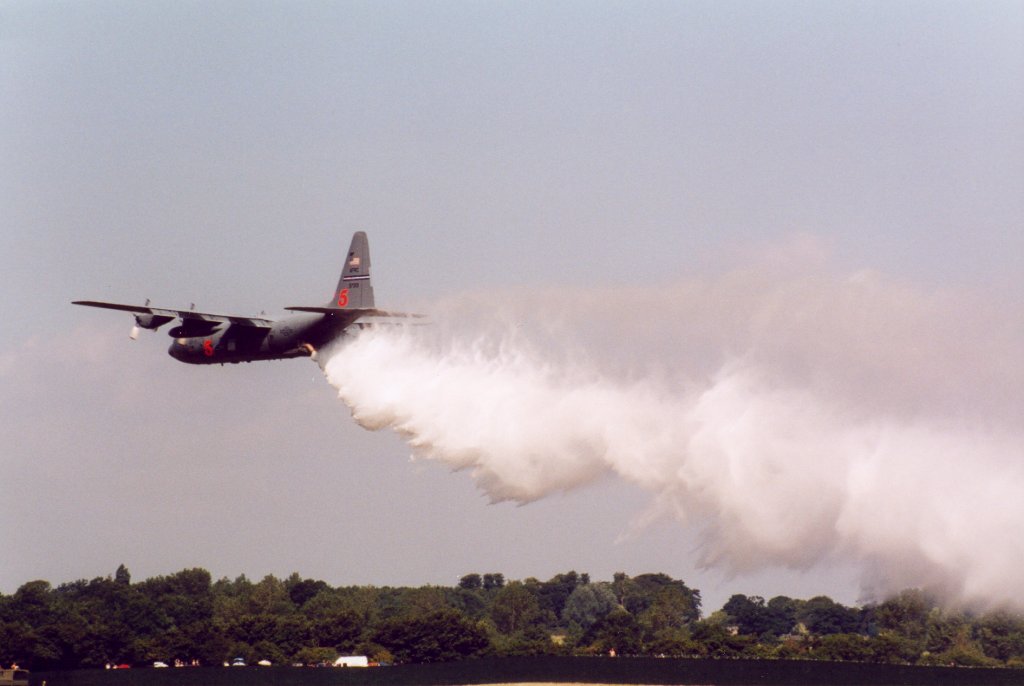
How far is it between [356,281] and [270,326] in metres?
5.18

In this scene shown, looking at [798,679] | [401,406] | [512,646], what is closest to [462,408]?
[401,406]

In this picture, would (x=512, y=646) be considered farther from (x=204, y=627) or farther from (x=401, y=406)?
(x=401, y=406)

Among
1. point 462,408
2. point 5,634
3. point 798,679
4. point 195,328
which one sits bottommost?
point 798,679

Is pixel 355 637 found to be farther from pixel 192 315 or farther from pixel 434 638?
pixel 192 315

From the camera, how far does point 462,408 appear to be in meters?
73.4

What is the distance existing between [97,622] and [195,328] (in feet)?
141

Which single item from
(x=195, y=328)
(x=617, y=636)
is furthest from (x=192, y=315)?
(x=617, y=636)

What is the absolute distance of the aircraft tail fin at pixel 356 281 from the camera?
7631 centimetres

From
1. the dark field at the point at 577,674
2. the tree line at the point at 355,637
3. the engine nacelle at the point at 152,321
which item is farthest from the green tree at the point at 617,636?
the engine nacelle at the point at 152,321

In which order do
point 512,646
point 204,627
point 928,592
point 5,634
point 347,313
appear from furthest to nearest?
point 512,646, point 204,627, point 5,634, point 347,313, point 928,592

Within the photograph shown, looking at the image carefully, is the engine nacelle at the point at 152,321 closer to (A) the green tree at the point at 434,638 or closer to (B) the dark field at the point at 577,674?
(B) the dark field at the point at 577,674

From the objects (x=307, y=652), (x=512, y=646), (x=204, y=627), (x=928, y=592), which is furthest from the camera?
(x=512, y=646)

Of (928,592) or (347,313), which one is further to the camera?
(347,313)

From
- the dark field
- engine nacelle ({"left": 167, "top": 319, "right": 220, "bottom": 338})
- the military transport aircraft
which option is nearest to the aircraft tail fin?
the military transport aircraft
